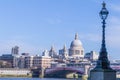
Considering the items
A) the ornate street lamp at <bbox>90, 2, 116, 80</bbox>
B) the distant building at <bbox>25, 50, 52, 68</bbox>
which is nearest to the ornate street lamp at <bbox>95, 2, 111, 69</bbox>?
the ornate street lamp at <bbox>90, 2, 116, 80</bbox>

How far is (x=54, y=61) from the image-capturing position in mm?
188250

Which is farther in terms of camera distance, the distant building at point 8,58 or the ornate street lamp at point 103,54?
the distant building at point 8,58

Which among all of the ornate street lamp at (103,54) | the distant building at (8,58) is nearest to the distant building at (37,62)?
the distant building at (8,58)

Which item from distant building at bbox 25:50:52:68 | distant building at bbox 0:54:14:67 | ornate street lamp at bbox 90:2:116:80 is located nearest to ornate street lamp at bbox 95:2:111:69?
ornate street lamp at bbox 90:2:116:80

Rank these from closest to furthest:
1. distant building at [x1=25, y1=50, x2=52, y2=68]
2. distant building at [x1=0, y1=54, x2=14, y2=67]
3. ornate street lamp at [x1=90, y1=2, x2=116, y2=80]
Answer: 1. ornate street lamp at [x1=90, y1=2, x2=116, y2=80]
2. distant building at [x1=25, y1=50, x2=52, y2=68]
3. distant building at [x1=0, y1=54, x2=14, y2=67]

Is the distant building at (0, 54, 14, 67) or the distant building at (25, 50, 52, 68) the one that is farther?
the distant building at (0, 54, 14, 67)

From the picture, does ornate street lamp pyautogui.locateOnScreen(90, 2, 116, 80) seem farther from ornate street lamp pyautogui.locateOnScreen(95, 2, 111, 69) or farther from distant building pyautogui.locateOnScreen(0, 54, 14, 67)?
distant building pyautogui.locateOnScreen(0, 54, 14, 67)

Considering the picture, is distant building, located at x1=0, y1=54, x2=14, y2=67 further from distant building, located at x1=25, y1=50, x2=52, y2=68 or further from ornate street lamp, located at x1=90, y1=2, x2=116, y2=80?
ornate street lamp, located at x1=90, y1=2, x2=116, y2=80

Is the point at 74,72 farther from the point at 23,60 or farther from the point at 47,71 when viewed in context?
the point at 23,60

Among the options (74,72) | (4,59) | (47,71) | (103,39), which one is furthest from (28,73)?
(103,39)

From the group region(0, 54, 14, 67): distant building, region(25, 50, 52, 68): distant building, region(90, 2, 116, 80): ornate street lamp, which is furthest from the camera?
region(0, 54, 14, 67): distant building

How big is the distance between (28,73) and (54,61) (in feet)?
110

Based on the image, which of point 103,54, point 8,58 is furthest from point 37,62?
point 103,54

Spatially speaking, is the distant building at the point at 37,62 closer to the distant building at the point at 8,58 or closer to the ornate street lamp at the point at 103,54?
the distant building at the point at 8,58
